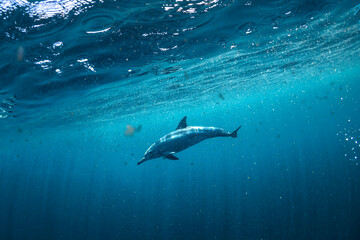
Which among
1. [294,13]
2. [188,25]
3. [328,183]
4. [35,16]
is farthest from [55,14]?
[328,183]

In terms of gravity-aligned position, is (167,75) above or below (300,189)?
above

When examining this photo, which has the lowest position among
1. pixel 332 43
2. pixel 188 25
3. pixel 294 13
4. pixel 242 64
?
pixel 188 25

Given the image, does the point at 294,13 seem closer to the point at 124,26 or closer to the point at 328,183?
the point at 124,26

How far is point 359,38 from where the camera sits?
1764cm

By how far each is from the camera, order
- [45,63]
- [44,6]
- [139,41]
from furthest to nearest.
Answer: [45,63] < [139,41] < [44,6]

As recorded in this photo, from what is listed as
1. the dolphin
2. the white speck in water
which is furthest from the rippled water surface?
the dolphin

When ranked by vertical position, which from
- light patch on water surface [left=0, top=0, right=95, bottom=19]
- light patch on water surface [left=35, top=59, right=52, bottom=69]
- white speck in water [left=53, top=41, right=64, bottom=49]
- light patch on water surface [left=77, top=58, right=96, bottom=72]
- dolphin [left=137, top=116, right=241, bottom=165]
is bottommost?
dolphin [left=137, top=116, right=241, bottom=165]

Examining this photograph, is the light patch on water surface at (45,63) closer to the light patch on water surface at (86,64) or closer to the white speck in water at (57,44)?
the light patch on water surface at (86,64)

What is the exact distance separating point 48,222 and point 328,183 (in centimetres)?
4402

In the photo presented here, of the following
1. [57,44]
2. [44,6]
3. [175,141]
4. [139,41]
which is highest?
[139,41]

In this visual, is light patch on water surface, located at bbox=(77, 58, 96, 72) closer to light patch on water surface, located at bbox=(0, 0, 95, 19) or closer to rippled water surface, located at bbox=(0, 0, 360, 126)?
rippled water surface, located at bbox=(0, 0, 360, 126)

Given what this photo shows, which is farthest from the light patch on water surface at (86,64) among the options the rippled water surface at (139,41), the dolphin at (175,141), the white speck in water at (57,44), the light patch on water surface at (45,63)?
the dolphin at (175,141)

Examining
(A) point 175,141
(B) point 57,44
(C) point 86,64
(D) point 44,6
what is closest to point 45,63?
(C) point 86,64

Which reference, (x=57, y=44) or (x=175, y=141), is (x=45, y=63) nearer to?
(x=57, y=44)
